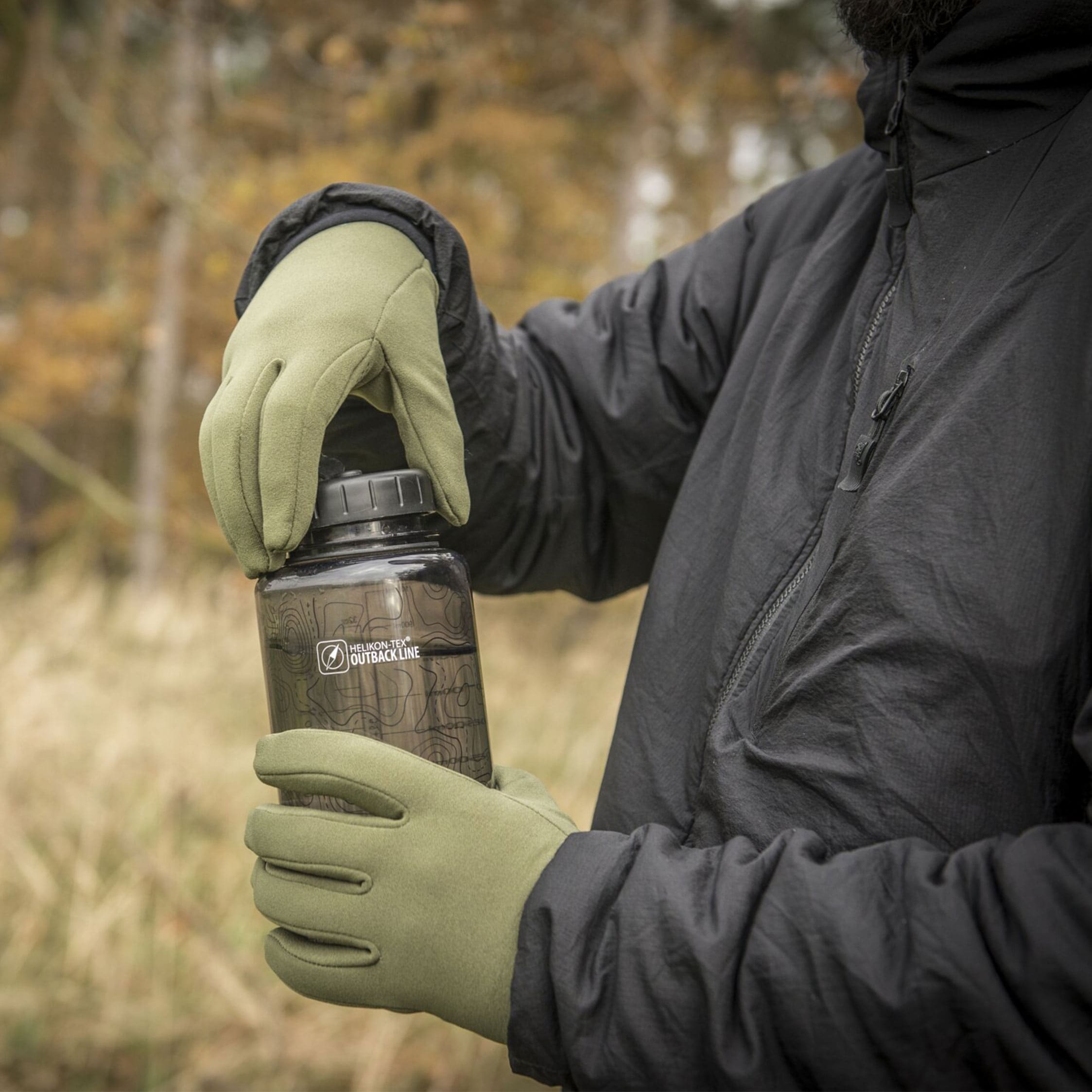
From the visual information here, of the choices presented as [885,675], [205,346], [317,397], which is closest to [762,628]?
[885,675]

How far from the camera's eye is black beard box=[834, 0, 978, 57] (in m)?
1.13

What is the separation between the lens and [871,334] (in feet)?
3.94

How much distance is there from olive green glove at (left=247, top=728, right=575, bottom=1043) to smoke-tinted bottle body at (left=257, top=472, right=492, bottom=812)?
0.15 feet

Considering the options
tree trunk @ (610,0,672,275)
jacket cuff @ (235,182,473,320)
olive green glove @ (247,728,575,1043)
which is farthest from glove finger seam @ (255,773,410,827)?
tree trunk @ (610,0,672,275)

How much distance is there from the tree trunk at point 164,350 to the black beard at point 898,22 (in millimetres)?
8373

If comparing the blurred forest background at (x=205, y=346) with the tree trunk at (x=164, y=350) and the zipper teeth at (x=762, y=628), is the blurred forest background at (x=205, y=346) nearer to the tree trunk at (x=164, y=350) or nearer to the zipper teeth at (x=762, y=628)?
the tree trunk at (x=164, y=350)

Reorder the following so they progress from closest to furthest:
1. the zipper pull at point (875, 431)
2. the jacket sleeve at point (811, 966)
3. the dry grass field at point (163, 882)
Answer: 1. the jacket sleeve at point (811, 966)
2. the zipper pull at point (875, 431)
3. the dry grass field at point (163, 882)

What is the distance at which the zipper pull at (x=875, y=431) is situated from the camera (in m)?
1.07

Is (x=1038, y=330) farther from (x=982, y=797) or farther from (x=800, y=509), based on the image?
(x=982, y=797)

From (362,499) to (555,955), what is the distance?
20.3 inches

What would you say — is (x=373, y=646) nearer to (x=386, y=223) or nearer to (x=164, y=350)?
(x=386, y=223)

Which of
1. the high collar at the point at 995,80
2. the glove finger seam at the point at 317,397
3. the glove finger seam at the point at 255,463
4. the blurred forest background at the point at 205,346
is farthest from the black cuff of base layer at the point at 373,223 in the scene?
the blurred forest background at the point at 205,346

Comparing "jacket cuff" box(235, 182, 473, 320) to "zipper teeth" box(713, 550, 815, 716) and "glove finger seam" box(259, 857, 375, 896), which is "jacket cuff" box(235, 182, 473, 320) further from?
"glove finger seam" box(259, 857, 375, 896)

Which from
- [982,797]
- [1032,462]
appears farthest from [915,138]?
[982,797]
